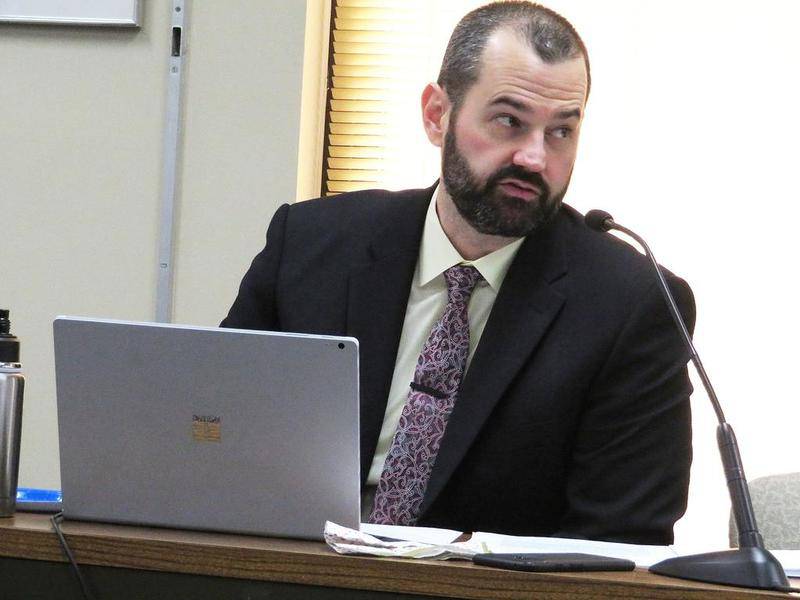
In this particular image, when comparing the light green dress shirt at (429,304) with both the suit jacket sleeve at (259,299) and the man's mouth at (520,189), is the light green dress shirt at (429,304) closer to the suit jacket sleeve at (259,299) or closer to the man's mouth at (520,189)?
the man's mouth at (520,189)

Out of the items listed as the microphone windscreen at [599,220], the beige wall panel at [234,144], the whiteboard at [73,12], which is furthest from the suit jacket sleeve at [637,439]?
the whiteboard at [73,12]

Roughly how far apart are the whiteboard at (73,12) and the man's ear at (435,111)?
2.96 ft

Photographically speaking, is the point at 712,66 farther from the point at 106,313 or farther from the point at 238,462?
the point at 238,462

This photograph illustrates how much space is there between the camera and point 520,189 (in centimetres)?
187

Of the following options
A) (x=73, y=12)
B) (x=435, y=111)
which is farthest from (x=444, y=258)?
(x=73, y=12)

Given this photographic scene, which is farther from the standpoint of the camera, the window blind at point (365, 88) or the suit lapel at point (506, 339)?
the window blind at point (365, 88)

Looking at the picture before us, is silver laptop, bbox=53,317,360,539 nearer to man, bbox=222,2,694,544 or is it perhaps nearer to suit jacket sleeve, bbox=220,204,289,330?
man, bbox=222,2,694,544

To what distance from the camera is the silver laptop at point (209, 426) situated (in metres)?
1.20

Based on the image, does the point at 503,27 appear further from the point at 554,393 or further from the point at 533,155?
the point at 554,393

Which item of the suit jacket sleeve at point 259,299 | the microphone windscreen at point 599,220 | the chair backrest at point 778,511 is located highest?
the microphone windscreen at point 599,220

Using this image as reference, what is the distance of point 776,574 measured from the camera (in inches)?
41.9

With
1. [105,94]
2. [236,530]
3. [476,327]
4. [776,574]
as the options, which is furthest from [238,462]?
[105,94]

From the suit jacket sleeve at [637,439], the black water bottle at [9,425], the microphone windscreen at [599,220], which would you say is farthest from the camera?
the suit jacket sleeve at [637,439]

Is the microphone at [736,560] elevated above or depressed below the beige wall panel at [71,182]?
below
